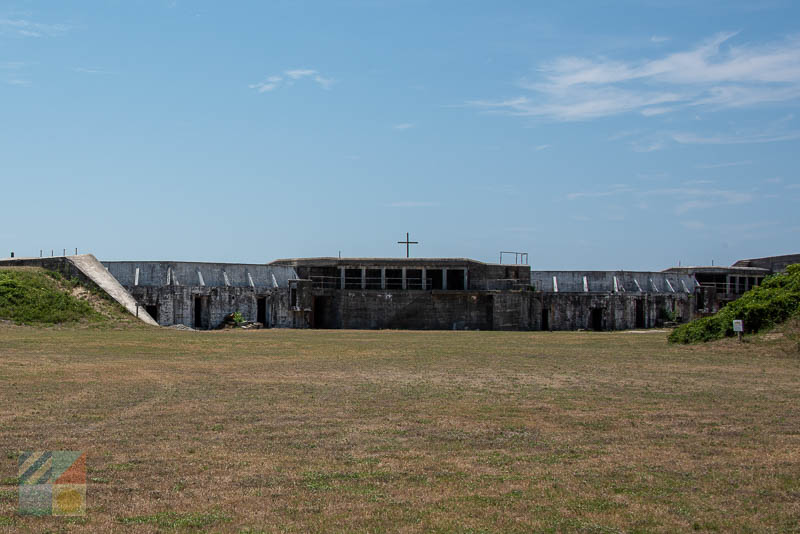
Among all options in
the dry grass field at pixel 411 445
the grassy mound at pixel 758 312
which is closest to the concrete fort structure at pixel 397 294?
the grassy mound at pixel 758 312

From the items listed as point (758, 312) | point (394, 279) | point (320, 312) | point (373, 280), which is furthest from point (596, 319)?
point (758, 312)

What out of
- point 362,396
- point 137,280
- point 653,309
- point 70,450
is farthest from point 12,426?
point 653,309

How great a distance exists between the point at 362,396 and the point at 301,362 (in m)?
7.59

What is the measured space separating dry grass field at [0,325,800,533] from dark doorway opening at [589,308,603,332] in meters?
28.7

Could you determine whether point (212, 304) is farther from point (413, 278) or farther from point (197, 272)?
point (413, 278)

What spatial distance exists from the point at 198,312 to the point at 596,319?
74.6ft

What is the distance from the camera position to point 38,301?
120ft

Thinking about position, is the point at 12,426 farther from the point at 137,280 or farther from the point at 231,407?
the point at 137,280

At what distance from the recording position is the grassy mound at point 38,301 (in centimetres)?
3516

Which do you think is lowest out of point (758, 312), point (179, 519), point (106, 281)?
point (179, 519)

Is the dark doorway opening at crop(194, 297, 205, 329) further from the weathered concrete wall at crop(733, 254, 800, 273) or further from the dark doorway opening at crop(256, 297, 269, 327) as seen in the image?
the weathered concrete wall at crop(733, 254, 800, 273)

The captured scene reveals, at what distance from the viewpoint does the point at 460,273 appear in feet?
165

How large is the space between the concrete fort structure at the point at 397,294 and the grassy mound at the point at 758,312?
18.4 meters

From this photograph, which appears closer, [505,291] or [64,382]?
[64,382]
